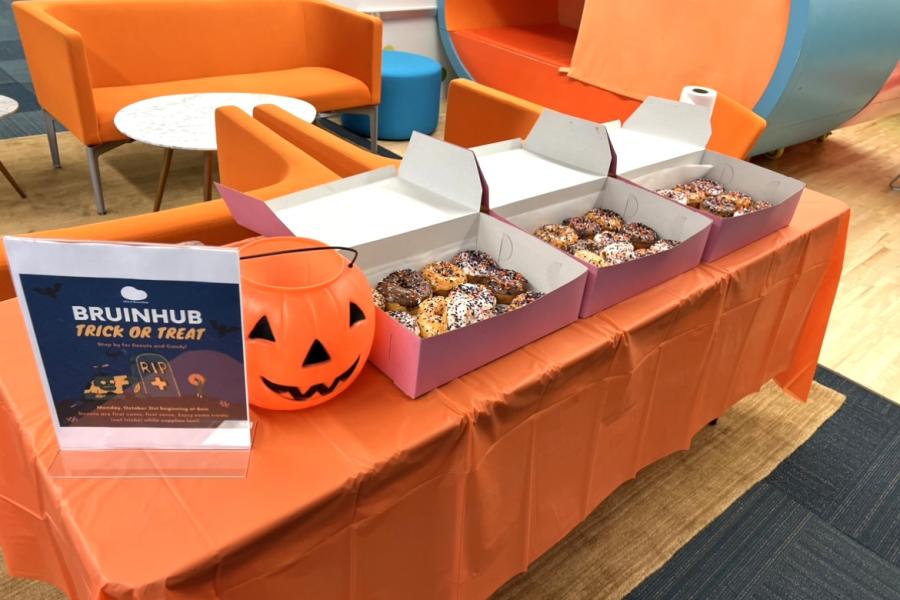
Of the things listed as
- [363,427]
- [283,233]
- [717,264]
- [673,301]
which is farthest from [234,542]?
[717,264]

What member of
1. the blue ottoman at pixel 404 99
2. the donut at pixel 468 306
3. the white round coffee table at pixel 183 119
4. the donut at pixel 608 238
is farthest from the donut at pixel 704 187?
the blue ottoman at pixel 404 99

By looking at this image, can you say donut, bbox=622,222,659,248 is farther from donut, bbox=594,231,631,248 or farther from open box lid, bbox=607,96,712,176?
open box lid, bbox=607,96,712,176

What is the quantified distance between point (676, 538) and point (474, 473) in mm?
938

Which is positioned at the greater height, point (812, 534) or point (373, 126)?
point (373, 126)

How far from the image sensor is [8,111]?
109 inches

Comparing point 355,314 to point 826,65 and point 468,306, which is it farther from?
point 826,65

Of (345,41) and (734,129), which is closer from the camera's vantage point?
(734,129)

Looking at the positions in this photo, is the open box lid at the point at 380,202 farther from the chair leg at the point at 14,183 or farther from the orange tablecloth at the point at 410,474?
the chair leg at the point at 14,183

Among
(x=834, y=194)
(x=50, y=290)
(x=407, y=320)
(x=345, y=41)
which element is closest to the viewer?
(x=50, y=290)

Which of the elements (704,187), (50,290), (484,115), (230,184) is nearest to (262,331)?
(50,290)

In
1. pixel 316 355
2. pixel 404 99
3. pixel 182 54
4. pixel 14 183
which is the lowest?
pixel 14 183

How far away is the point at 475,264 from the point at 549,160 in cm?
50

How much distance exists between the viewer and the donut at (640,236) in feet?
4.66

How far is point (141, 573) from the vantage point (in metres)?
0.68
